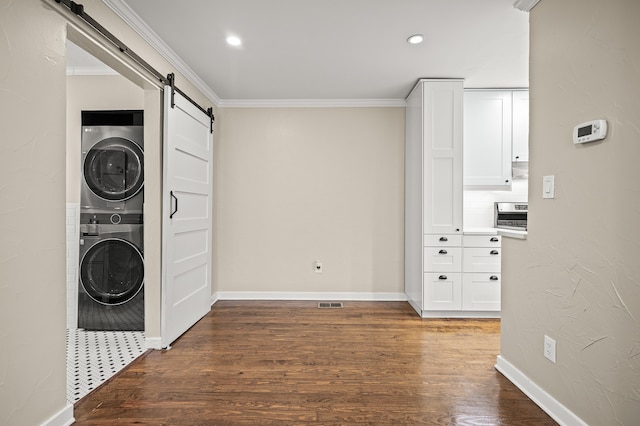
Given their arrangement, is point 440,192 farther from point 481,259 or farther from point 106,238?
point 106,238

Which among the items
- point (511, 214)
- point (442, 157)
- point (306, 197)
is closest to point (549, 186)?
point (442, 157)

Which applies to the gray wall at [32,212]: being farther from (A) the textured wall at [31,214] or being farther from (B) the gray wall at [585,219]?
(B) the gray wall at [585,219]

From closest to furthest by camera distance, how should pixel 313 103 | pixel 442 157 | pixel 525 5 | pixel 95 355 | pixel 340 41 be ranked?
pixel 525 5
pixel 95 355
pixel 340 41
pixel 442 157
pixel 313 103

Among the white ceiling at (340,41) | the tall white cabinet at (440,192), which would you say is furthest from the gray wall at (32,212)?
the tall white cabinet at (440,192)

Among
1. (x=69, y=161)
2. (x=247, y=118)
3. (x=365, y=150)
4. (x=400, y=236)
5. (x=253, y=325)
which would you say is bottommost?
(x=253, y=325)

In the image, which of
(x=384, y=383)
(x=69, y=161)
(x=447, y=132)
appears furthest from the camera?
(x=447, y=132)

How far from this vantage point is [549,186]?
1.92m

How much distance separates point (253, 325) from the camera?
3309 mm

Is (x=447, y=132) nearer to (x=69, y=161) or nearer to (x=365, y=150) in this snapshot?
(x=365, y=150)

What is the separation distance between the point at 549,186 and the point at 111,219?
11.0ft

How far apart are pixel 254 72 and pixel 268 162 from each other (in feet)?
3.89

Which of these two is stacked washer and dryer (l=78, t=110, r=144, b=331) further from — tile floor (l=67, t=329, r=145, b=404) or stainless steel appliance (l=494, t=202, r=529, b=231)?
stainless steel appliance (l=494, t=202, r=529, b=231)

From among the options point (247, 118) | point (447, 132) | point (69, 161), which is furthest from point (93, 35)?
point (447, 132)

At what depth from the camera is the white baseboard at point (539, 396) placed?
68.1 inches
